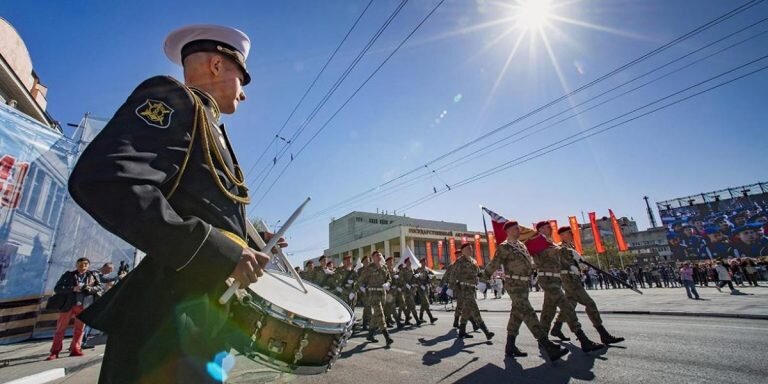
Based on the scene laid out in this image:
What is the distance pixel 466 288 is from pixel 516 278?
9.29 ft

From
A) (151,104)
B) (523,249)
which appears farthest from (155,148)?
(523,249)

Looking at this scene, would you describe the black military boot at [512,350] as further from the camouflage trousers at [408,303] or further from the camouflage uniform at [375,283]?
the camouflage trousers at [408,303]

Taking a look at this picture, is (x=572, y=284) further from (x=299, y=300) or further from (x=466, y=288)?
(x=299, y=300)

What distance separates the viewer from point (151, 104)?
1264 millimetres

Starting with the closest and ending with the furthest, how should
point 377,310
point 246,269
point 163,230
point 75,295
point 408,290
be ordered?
point 163,230 < point 246,269 < point 75,295 < point 377,310 < point 408,290

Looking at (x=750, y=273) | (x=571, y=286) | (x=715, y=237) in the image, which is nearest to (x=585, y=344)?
(x=571, y=286)

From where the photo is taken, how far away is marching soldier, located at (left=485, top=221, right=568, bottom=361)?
5531 millimetres

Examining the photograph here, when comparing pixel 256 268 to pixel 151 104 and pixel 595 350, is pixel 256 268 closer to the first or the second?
pixel 151 104

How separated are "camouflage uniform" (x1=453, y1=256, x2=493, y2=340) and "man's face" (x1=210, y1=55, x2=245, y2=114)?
281 inches

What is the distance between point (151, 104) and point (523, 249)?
259 inches

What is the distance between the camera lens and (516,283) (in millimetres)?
6121

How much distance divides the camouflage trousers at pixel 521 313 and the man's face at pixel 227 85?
555 centimetres

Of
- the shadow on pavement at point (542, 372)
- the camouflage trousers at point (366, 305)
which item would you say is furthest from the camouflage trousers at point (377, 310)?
the shadow on pavement at point (542, 372)

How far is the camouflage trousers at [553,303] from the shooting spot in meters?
5.95
